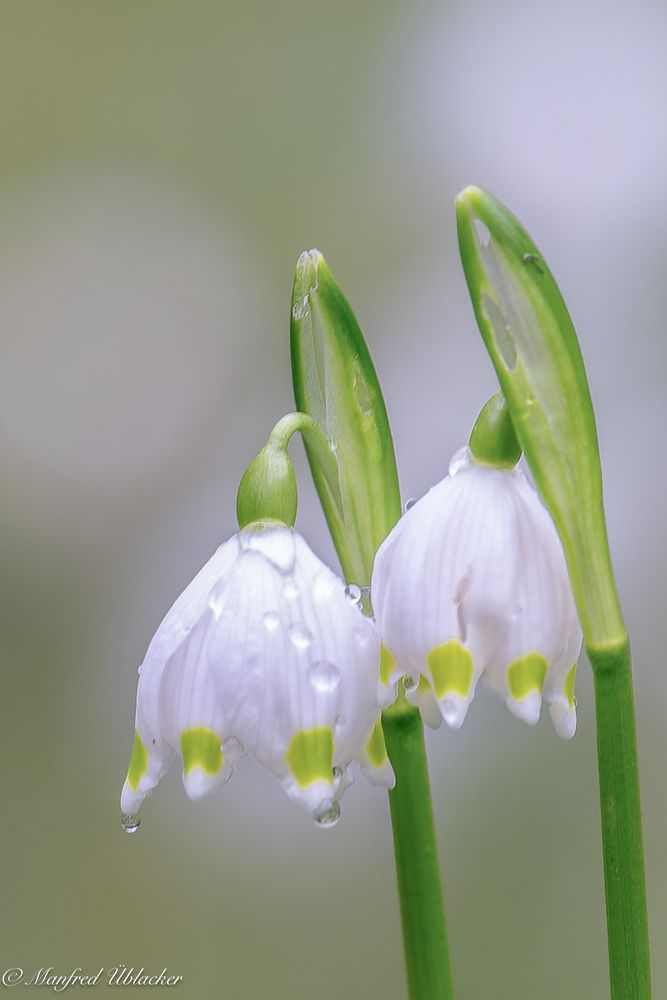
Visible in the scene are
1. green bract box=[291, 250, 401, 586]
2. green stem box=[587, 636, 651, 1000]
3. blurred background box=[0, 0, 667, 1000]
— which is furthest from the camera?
blurred background box=[0, 0, 667, 1000]

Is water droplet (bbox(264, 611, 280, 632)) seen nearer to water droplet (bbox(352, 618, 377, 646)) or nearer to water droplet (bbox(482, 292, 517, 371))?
water droplet (bbox(352, 618, 377, 646))

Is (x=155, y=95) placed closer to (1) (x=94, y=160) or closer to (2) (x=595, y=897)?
(1) (x=94, y=160)

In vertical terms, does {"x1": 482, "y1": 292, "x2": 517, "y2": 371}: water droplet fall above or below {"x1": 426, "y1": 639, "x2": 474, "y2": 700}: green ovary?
above

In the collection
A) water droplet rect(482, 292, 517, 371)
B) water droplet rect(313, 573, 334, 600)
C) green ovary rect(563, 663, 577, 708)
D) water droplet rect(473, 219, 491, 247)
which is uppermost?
water droplet rect(473, 219, 491, 247)

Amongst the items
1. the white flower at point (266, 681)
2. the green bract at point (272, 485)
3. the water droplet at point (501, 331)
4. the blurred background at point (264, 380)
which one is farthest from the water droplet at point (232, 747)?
the blurred background at point (264, 380)

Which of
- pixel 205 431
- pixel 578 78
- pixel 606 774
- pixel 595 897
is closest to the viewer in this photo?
pixel 606 774

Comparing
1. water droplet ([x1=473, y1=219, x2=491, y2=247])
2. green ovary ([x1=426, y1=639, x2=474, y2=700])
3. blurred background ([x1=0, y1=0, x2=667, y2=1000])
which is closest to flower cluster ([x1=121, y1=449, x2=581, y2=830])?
green ovary ([x1=426, y1=639, x2=474, y2=700])

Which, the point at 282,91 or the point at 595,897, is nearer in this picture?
the point at 595,897

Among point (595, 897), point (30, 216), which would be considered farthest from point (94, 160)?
point (595, 897)

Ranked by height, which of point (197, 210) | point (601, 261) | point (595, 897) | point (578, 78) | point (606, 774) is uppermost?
point (578, 78)
